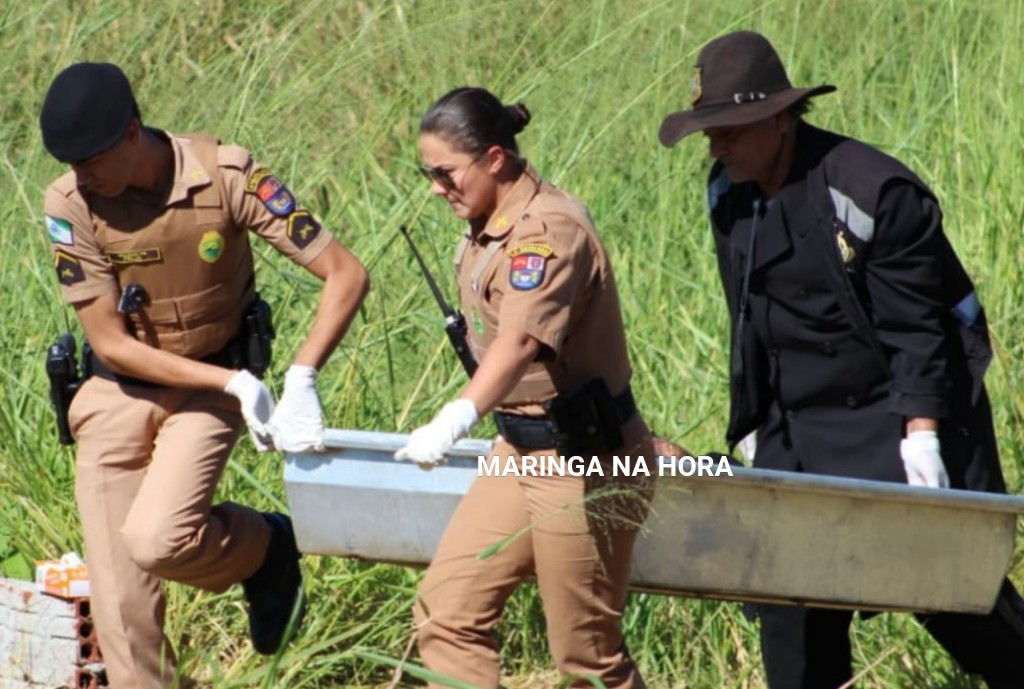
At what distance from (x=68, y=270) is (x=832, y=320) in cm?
172

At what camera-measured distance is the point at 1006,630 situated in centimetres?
398

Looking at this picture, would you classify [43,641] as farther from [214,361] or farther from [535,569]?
[535,569]

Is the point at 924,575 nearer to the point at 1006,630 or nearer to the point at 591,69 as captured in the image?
the point at 1006,630

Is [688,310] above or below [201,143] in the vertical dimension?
above

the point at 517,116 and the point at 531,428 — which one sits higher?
the point at 517,116

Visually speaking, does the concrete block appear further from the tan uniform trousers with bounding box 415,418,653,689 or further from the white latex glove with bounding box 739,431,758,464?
the white latex glove with bounding box 739,431,758,464

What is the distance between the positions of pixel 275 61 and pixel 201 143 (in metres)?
1.71

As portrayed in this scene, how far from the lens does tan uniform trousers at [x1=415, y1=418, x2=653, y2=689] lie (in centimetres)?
364

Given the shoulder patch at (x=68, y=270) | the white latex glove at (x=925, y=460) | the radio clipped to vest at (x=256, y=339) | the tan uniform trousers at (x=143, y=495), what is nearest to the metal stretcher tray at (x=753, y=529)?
the white latex glove at (x=925, y=460)

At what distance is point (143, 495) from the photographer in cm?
428

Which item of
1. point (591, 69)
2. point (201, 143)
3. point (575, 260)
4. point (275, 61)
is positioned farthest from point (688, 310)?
point (575, 260)

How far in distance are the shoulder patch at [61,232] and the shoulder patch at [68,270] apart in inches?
1.1

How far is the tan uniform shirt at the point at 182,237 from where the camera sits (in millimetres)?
4273

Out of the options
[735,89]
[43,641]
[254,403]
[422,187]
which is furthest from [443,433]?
[422,187]
